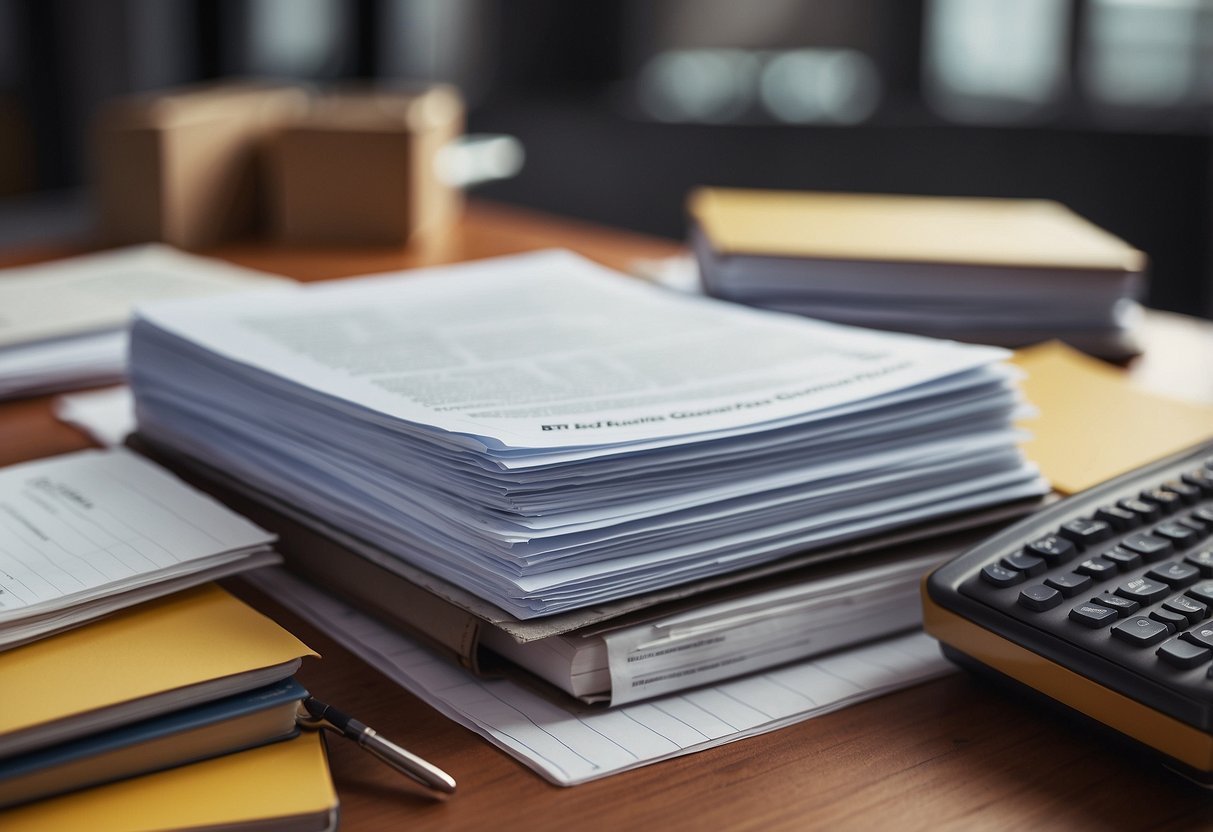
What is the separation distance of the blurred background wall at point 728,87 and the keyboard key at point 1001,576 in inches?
84.3

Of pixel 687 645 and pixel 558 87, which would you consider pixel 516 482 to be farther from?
pixel 558 87

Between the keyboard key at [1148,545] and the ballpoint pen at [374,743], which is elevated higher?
the keyboard key at [1148,545]

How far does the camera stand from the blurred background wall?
2494mm

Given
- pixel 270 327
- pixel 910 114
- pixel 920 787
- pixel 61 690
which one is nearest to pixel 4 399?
pixel 270 327

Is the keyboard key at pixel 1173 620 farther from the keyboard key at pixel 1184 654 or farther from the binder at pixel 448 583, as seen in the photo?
the binder at pixel 448 583

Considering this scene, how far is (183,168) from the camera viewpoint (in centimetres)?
121

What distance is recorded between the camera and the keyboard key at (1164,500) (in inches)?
19.6

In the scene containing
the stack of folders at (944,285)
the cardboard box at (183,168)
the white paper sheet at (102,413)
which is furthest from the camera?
the cardboard box at (183,168)

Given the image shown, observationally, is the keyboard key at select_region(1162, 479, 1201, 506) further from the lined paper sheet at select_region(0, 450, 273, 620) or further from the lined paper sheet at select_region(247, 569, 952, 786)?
the lined paper sheet at select_region(0, 450, 273, 620)

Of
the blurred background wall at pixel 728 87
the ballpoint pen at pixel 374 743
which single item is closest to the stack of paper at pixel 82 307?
the ballpoint pen at pixel 374 743

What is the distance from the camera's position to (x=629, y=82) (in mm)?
3168

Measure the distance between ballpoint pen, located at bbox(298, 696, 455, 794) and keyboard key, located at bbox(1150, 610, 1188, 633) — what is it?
24cm

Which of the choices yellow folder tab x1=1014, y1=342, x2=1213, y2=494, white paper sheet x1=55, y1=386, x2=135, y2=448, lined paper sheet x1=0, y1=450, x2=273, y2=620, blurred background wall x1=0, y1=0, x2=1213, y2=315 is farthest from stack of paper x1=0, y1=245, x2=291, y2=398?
blurred background wall x1=0, y1=0, x2=1213, y2=315

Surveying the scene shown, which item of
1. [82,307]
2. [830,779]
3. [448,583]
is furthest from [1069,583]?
[82,307]
